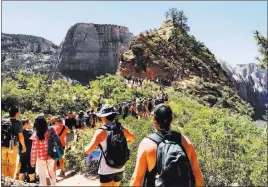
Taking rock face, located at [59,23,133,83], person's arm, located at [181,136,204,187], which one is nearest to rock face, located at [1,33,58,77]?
rock face, located at [59,23,133,83]

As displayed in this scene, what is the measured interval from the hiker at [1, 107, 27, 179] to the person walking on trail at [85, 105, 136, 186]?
6.34 feet

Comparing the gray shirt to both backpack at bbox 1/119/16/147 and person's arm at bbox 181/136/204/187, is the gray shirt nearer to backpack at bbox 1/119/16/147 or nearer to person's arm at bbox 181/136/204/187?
backpack at bbox 1/119/16/147

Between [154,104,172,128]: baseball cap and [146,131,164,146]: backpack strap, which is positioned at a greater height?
[154,104,172,128]: baseball cap

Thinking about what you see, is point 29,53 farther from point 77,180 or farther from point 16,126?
point 16,126

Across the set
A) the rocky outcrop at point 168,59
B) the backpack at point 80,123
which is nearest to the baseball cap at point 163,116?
the backpack at point 80,123

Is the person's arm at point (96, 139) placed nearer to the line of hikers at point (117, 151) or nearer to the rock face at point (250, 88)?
the line of hikers at point (117, 151)

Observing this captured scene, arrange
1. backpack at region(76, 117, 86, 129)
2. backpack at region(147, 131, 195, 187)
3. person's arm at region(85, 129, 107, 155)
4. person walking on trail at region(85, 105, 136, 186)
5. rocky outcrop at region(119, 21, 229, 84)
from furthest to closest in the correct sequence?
rocky outcrop at region(119, 21, 229, 84) < backpack at region(76, 117, 86, 129) < person walking on trail at region(85, 105, 136, 186) < person's arm at region(85, 129, 107, 155) < backpack at region(147, 131, 195, 187)

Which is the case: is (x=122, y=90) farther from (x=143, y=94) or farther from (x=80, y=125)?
(x=80, y=125)

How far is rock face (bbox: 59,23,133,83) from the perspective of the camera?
80.7 meters

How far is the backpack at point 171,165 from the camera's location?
281cm

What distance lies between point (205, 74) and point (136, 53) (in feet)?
24.7

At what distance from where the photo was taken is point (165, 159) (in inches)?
111

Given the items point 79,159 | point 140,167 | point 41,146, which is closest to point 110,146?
point 140,167

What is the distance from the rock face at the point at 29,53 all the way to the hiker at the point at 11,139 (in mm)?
55578
